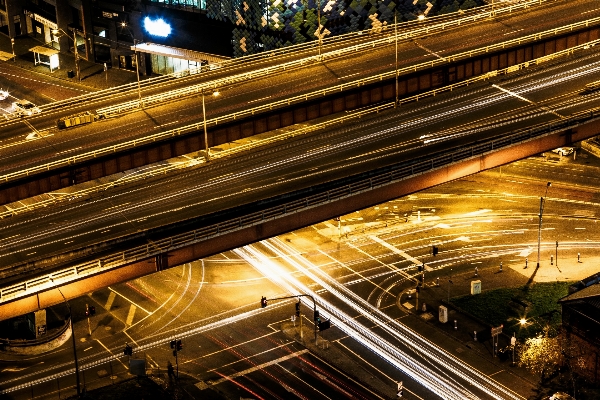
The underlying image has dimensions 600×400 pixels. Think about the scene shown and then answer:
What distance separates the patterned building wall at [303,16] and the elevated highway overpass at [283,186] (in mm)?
31806

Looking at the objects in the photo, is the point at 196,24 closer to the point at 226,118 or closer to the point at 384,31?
the point at 384,31

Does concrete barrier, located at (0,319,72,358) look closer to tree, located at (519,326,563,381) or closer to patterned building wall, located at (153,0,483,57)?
tree, located at (519,326,563,381)

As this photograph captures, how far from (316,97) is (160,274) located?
24.7 meters

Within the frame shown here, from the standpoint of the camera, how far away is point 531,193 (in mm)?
146750

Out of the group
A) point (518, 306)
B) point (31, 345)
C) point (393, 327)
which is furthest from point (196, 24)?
point (518, 306)

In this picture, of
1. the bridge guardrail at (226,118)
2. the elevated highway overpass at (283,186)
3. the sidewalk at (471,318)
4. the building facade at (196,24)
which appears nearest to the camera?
the elevated highway overpass at (283,186)

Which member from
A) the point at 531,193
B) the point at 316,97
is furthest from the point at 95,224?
the point at 531,193

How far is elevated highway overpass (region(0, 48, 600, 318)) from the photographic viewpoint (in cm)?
10544

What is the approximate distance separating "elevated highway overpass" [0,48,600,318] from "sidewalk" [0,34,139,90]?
173 feet

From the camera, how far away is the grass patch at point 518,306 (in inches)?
4737

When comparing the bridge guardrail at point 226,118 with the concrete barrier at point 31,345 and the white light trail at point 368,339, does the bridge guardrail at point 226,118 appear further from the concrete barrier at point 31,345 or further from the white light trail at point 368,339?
the concrete barrier at point 31,345

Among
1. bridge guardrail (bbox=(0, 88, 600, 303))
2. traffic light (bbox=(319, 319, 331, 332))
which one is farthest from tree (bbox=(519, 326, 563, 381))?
bridge guardrail (bbox=(0, 88, 600, 303))

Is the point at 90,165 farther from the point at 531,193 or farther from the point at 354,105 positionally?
the point at 531,193

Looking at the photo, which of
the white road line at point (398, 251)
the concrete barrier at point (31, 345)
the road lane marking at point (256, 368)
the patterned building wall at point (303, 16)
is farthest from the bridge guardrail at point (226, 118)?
the road lane marking at point (256, 368)
